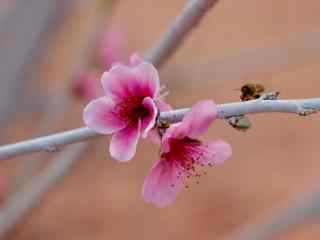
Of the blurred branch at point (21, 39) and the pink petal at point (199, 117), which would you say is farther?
the blurred branch at point (21, 39)

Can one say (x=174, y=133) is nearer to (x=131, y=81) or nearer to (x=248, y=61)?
(x=131, y=81)

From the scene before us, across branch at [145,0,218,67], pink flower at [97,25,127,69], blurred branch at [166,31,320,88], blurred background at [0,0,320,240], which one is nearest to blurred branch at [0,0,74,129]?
blurred background at [0,0,320,240]

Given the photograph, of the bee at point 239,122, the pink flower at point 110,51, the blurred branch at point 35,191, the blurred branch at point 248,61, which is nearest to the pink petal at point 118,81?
the bee at point 239,122

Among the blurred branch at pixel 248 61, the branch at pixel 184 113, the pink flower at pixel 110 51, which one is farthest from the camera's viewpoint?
the blurred branch at pixel 248 61

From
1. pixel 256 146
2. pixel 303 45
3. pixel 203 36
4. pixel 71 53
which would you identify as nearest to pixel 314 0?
pixel 203 36

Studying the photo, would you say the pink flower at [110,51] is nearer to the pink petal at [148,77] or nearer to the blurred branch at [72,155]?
the blurred branch at [72,155]

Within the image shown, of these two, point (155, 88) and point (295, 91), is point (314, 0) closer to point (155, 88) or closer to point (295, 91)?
point (295, 91)

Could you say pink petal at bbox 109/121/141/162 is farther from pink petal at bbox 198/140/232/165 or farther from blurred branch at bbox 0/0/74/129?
blurred branch at bbox 0/0/74/129

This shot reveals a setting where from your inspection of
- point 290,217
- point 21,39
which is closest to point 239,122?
point 290,217
